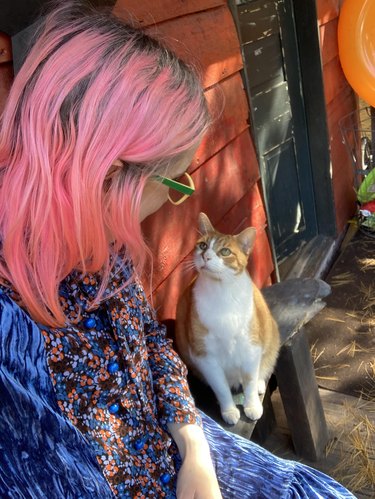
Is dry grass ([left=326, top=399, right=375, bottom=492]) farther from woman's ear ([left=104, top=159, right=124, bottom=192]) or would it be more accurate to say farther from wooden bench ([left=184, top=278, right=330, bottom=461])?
woman's ear ([left=104, top=159, right=124, bottom=192])

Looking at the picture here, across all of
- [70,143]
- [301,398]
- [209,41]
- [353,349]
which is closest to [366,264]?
[353,349]

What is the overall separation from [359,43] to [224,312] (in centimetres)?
238

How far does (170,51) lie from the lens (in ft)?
3.35

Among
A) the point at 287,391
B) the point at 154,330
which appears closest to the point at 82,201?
the point at 154,330

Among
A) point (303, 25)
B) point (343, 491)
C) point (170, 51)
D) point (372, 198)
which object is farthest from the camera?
point (372, 198)

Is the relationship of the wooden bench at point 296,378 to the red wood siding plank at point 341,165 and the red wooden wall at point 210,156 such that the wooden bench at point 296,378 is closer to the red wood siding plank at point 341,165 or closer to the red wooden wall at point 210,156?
the red wooden wall at point 210,156

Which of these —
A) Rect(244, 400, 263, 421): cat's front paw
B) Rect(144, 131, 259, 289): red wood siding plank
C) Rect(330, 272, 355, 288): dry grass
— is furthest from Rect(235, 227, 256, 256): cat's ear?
Rect(330, 272, 355, 288): dry grass

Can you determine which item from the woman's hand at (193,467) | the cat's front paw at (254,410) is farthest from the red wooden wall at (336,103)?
the woman's hand at (193,467)

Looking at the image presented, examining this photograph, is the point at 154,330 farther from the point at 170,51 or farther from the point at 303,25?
the point at 303,25

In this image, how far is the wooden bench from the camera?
188 cm

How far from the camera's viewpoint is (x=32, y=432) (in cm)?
83

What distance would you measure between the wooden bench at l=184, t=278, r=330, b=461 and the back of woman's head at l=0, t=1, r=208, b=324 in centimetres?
102

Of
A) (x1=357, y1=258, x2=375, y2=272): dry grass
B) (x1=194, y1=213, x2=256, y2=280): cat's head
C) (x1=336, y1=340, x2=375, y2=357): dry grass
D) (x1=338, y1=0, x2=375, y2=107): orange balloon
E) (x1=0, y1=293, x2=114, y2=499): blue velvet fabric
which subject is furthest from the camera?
(x1=357, y1=258, x2=375, y2=272): dry grass

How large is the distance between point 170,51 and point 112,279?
0.45m
